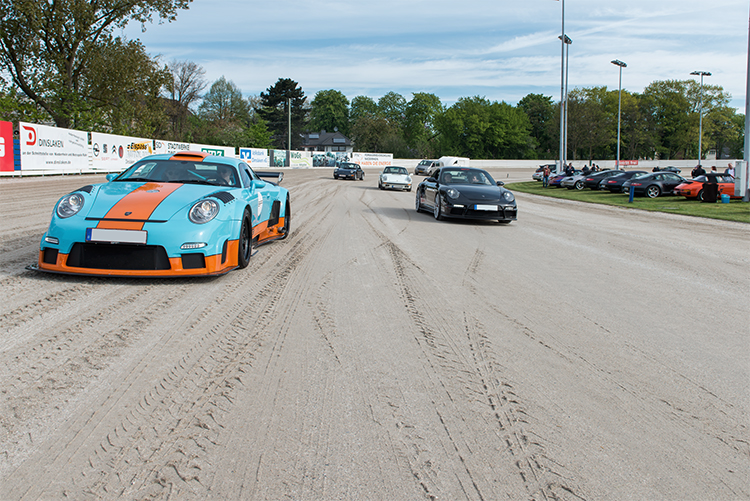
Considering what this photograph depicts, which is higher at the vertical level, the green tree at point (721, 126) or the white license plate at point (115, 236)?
the green tree at point (721, 126)

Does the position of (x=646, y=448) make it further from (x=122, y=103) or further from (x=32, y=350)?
(x=122, y=103)

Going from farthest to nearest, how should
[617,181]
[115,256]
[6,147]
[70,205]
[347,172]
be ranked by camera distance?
[347,172]
[617,181]
[6,147]
[70,205]
[115,256]

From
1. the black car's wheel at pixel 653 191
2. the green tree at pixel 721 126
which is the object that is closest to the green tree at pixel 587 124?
the green tree at pixel 721 126

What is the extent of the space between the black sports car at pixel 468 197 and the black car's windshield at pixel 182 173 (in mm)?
6656

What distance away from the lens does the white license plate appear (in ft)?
18.0

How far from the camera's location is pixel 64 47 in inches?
1538

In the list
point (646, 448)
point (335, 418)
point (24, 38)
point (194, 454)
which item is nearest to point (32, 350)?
point (194, 454)

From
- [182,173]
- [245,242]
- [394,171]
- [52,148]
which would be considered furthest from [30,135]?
[245,242]

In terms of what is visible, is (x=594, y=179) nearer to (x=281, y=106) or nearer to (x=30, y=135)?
(x=30, y=135)

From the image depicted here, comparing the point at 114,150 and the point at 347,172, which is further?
the point at 347,172

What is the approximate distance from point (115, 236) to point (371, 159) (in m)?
68.5

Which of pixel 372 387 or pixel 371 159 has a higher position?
pixel 371 159

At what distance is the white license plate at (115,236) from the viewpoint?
18.0 ft

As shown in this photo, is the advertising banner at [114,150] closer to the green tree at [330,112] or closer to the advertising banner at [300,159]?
the advertising banner at [300,159]
